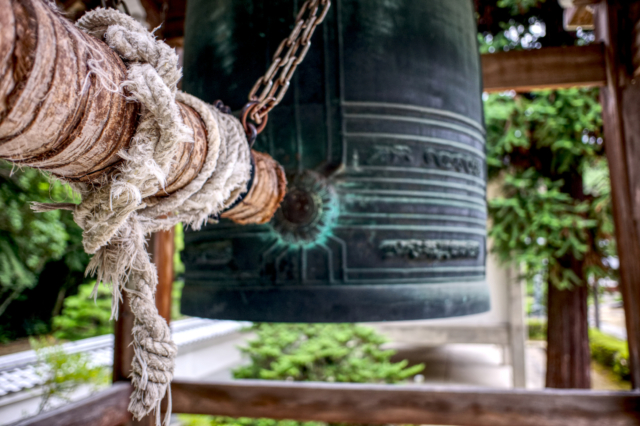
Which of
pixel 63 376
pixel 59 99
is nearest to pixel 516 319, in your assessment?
A: pixel 63 376

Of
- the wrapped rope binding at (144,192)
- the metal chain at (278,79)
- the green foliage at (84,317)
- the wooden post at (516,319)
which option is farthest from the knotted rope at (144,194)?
the wooden post at (516,319)

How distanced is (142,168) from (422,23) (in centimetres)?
96

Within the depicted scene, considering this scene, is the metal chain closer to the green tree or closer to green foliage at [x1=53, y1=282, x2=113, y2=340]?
the green tree

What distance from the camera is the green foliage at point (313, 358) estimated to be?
11.4 ft

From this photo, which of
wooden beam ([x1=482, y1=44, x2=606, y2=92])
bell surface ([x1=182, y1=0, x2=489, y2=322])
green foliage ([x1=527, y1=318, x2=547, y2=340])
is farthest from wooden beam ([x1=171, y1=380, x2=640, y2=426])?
green foliage ([x1=527, y1=318, x2=547, y2=340])

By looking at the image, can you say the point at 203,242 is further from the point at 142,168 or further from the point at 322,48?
the point at 142,168

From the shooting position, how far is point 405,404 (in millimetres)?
2062

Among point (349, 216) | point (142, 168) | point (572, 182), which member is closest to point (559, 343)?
point (572, 182)

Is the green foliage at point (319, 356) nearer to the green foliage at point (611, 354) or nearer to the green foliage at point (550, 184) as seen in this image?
the green foliage at point (550, 184)

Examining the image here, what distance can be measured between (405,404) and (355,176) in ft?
4.62

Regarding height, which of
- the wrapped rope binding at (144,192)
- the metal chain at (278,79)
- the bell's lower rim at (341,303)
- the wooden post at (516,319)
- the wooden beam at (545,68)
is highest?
the wooden beam at (545,68)

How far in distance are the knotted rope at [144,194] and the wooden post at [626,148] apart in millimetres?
2033

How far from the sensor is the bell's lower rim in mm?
1064

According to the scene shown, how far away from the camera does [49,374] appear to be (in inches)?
142
